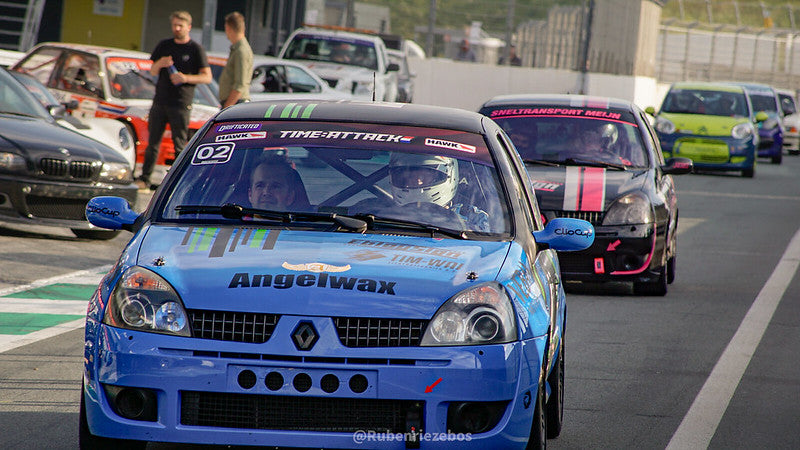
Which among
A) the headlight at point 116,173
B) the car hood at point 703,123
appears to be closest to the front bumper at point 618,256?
the headlight at point 116,173

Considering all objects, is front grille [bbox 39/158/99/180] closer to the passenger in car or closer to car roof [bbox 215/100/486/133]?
car roof [bbox 215/100/486/133]

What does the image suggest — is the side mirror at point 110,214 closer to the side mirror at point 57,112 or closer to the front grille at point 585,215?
the front grille at point 585,215

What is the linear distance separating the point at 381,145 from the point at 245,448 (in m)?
1.44

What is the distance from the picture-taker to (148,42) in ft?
109

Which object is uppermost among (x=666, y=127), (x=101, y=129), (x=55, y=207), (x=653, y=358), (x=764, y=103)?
(x=764, y=103)

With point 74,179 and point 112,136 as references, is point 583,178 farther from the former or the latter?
point 112,136

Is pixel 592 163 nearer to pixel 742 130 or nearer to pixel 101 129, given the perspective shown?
pixel 101 129

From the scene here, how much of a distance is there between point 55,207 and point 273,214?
21.2 ft

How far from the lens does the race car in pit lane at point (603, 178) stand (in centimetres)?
1014

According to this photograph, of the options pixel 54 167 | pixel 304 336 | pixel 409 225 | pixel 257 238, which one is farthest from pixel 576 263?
pixel 304 336

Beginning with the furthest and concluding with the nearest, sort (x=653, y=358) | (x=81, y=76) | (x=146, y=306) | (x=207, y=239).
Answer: (x=81, y=76) < (x=653, y=358) < (x=207, y=239) < (x=146, y=306)

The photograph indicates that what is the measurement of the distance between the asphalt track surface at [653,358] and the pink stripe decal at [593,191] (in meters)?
0.71

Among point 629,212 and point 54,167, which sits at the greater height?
point 629,212

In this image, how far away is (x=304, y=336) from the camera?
14.4 ft
